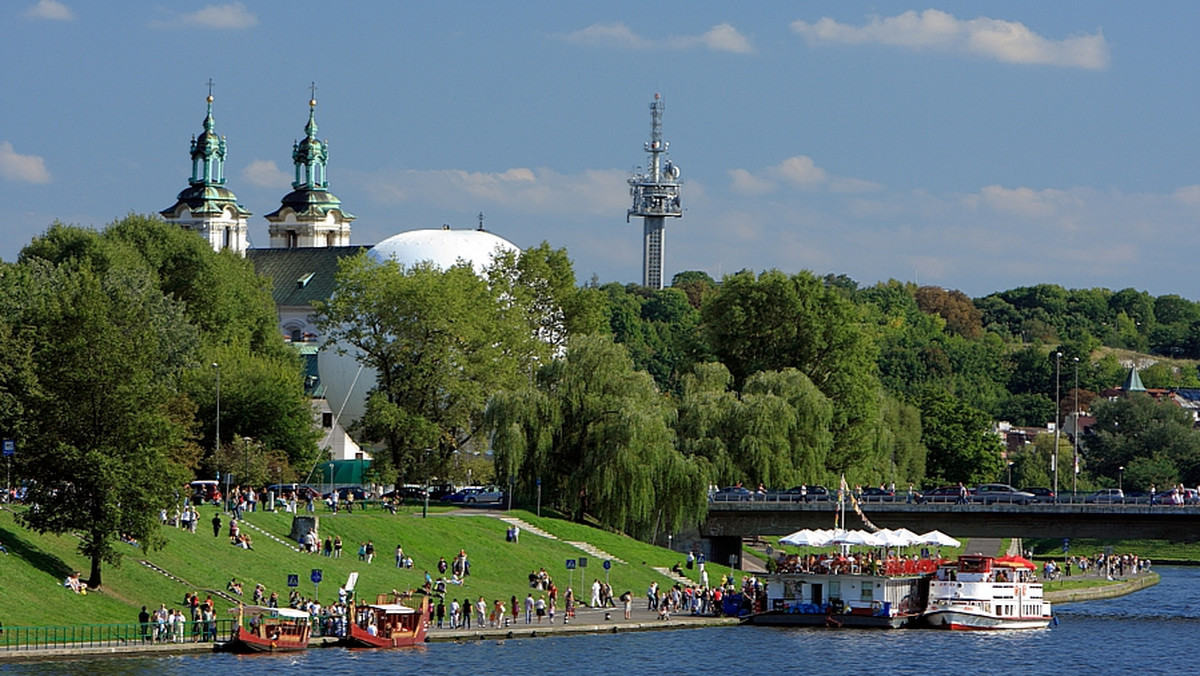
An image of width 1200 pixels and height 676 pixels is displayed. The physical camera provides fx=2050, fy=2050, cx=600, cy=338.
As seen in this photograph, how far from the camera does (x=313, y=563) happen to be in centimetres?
7594

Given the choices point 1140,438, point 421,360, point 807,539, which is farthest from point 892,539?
point 1140,438

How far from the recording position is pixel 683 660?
66562 mm

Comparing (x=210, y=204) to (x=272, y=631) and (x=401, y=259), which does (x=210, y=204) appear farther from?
(x=272, y=631)

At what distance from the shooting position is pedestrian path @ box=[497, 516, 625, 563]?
287 feet

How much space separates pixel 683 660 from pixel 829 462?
46944 millimetres

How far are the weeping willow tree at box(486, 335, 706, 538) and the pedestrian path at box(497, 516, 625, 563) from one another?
11.5ft

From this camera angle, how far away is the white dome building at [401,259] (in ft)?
437

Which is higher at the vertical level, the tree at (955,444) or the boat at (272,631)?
the tree at (955,444)

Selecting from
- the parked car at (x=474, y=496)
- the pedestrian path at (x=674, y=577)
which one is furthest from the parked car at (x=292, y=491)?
the pedestrian path at (x=674, y=577)

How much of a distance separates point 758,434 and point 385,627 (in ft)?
124

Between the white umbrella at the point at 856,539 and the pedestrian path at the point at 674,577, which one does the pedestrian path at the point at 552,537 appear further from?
the white umbrella at the point at 856,539

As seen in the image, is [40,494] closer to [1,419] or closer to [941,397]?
[1,419]

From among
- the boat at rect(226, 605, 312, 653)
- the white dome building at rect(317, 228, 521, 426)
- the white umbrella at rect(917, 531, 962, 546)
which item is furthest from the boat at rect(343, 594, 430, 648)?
the white dome building at rect(317, 228, 521, 426)

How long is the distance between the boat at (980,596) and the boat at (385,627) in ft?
77.1
